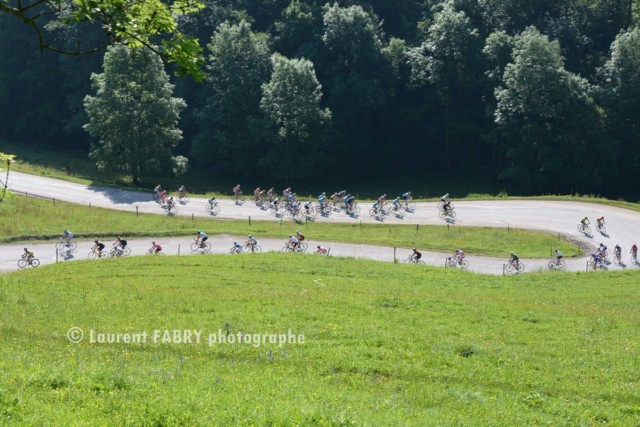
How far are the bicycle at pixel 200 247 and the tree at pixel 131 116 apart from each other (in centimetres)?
2737

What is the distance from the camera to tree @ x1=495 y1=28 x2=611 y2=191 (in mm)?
71250

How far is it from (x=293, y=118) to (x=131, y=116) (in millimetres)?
15990

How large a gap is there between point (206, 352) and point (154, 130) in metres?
57.7

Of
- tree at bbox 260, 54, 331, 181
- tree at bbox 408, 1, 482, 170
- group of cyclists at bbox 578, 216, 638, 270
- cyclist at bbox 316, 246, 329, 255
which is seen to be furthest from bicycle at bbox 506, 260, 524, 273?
tree at bbox 408, 1, 482, 170

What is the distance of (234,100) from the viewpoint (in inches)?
3130

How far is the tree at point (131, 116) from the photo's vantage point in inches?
2739

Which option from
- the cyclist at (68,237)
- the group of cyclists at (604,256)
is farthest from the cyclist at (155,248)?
the group of cyclists at (604,256)

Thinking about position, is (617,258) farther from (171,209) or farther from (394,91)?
(394,91)

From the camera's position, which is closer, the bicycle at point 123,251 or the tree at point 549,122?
the bicycle at point 123,251

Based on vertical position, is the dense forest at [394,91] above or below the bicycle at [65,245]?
above

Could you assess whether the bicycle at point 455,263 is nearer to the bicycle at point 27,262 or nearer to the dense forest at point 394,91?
the bicycle at point 27,262

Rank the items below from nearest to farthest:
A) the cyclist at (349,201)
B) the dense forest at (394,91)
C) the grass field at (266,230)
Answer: the grass field at (266,230) < the cyclist at (349,201) < the dense forest at (394,91)

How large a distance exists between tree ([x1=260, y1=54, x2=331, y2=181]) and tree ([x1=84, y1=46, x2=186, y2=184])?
9882mm

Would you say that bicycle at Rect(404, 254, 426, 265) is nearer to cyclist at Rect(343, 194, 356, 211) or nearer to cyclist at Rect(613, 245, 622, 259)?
cyclist at Rect(613, 245, 622, 259)
